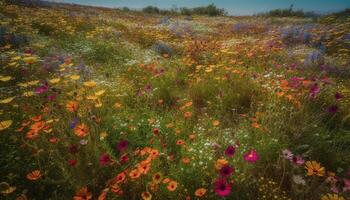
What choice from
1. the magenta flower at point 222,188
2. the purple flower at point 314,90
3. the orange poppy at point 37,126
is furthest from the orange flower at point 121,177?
the purple flower at point 314,90

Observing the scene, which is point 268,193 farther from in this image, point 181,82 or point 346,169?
point 181,82

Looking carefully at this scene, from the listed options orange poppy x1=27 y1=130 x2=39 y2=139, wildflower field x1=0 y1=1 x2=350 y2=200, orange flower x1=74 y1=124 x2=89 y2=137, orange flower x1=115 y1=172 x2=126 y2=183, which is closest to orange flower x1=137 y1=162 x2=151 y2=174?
wildflower field x1=0 y1=1 x2=350 y2=200

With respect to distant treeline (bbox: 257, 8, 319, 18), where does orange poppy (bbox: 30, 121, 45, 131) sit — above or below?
below

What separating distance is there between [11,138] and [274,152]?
299cm

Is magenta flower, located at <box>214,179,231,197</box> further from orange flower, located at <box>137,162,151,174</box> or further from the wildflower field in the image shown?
orange flower, located at <box>137,162,151,174</box>

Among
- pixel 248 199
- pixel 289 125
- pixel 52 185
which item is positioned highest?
pixel 289 125

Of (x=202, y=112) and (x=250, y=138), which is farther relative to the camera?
(x=202, y=112)

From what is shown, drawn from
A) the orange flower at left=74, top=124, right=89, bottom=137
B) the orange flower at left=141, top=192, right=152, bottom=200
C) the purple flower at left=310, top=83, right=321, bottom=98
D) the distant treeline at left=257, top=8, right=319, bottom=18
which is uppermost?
the distant treeline at left=257, top=8, right=319, bottom=18

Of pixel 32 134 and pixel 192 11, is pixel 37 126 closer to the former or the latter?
pixel 32 134

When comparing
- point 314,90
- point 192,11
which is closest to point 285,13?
point 192,11

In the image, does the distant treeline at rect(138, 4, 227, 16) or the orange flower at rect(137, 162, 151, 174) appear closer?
the orange flower at rect(137, 162, 151, 174)

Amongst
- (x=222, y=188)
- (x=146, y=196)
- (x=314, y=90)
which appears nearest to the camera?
(x=222, y=188)

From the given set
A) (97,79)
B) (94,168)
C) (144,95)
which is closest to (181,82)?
(144,95)

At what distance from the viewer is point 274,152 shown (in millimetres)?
2777
